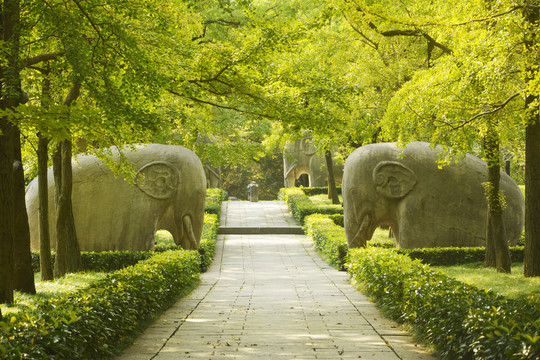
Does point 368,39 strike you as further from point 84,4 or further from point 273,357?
point 273,357

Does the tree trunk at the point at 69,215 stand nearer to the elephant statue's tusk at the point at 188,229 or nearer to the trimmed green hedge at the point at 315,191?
the elephant statue's tusk at the point at 188,229

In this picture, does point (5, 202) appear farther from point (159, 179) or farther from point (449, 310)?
point (159, 179)

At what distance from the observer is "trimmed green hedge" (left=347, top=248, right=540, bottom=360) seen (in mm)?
4625

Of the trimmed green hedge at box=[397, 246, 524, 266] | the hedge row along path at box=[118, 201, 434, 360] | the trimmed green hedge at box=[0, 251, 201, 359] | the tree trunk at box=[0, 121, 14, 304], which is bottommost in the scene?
the hedge row along path at box=[118, 201, 434, 360]

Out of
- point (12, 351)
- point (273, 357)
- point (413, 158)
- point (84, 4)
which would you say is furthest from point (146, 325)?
point (413, 158)

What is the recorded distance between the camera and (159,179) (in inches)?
553

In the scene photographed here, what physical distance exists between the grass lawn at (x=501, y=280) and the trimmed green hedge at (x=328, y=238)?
268 centimetres

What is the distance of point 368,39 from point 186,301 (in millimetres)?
10627

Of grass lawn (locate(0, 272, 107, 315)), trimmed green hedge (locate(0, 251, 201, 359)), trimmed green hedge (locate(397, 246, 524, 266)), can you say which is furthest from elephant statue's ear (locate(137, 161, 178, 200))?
trimmed green hedge (locate(397, 246, 524, 266))

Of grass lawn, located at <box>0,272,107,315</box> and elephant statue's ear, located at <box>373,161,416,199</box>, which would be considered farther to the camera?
elephant statue's ear, located at <box>373,161,416,199</box>

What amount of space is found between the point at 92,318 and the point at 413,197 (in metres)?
9.33

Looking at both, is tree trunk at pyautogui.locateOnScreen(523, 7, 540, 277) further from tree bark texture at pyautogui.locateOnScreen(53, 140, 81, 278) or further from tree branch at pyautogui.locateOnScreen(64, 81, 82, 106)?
tree bark texture at pyautogui.locateOnScreen(53, 140, 81, 278)

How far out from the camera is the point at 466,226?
1398 cm

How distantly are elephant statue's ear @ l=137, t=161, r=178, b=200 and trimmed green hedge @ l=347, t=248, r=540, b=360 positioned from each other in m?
5.95
